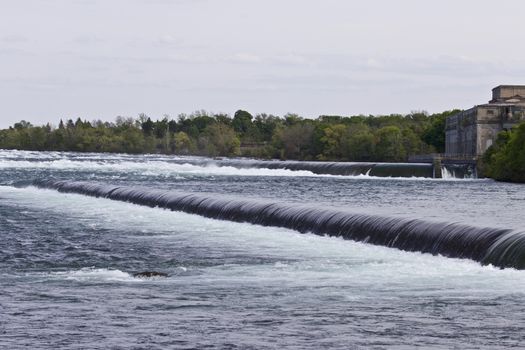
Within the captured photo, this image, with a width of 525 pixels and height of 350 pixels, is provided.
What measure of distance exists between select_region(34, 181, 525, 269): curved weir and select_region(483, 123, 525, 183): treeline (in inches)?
1869

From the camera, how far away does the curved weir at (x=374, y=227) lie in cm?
2948

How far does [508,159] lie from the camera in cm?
9938

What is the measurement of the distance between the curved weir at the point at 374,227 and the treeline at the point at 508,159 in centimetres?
4747

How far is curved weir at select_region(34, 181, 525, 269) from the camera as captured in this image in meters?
29.5

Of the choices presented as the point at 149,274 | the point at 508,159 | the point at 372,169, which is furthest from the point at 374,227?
the point at 372,169

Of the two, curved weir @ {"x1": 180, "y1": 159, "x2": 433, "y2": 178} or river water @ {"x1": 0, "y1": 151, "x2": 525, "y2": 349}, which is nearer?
river water @ {"x1": 0, "y1": 151, "x2": 525, "y2": 349}

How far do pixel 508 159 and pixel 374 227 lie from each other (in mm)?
65645

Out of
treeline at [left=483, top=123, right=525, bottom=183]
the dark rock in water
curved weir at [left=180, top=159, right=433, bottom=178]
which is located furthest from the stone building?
Answer: the dark rock in water

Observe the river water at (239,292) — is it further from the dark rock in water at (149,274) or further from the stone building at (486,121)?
the stone building at (486,121)

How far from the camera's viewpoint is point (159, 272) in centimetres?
2836

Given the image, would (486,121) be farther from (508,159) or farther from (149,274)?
(149,274)

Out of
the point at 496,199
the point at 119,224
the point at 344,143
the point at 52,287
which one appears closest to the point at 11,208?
the point at 119,224

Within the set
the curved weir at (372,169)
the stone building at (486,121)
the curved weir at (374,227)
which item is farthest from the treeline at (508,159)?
the curved weir at (374,227)

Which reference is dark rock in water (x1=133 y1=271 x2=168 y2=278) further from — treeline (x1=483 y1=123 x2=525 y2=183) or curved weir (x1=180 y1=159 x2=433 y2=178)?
curved weir (x1=180 y1=159 x2=433 y2=178)
